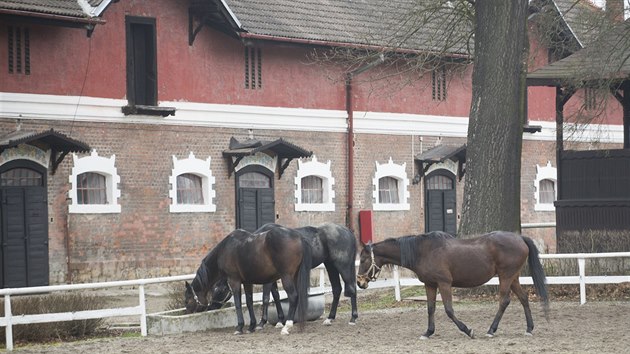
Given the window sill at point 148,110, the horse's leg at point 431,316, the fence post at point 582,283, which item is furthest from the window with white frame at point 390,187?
the horse's leg at point 431,316

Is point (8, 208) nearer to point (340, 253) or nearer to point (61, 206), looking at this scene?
point (61, 206)

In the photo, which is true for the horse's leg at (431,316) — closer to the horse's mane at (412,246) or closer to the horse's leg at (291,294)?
the horse's mane at (412,246)

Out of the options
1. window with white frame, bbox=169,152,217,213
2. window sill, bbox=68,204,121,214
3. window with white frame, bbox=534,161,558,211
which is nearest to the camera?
window sill, bbox=68,204,121,214

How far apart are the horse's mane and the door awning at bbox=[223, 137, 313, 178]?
12.7 meters

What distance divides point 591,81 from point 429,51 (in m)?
3.29

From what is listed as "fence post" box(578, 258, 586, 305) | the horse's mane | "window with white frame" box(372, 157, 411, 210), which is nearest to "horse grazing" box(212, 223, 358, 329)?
the horse's mane

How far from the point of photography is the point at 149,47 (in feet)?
94.6

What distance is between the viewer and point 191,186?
1166 inches

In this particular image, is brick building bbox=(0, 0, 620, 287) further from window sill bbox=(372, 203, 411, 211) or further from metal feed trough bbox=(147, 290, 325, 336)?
metal feed trough bbox=(147, 290, 325, 336)

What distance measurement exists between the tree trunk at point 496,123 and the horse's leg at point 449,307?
6.21 meters

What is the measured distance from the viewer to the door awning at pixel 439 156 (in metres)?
33.9

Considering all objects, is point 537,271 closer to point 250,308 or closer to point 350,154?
point 250,308

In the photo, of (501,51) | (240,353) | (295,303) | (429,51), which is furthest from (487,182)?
(240,353)

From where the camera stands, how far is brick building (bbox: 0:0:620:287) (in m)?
26.2
